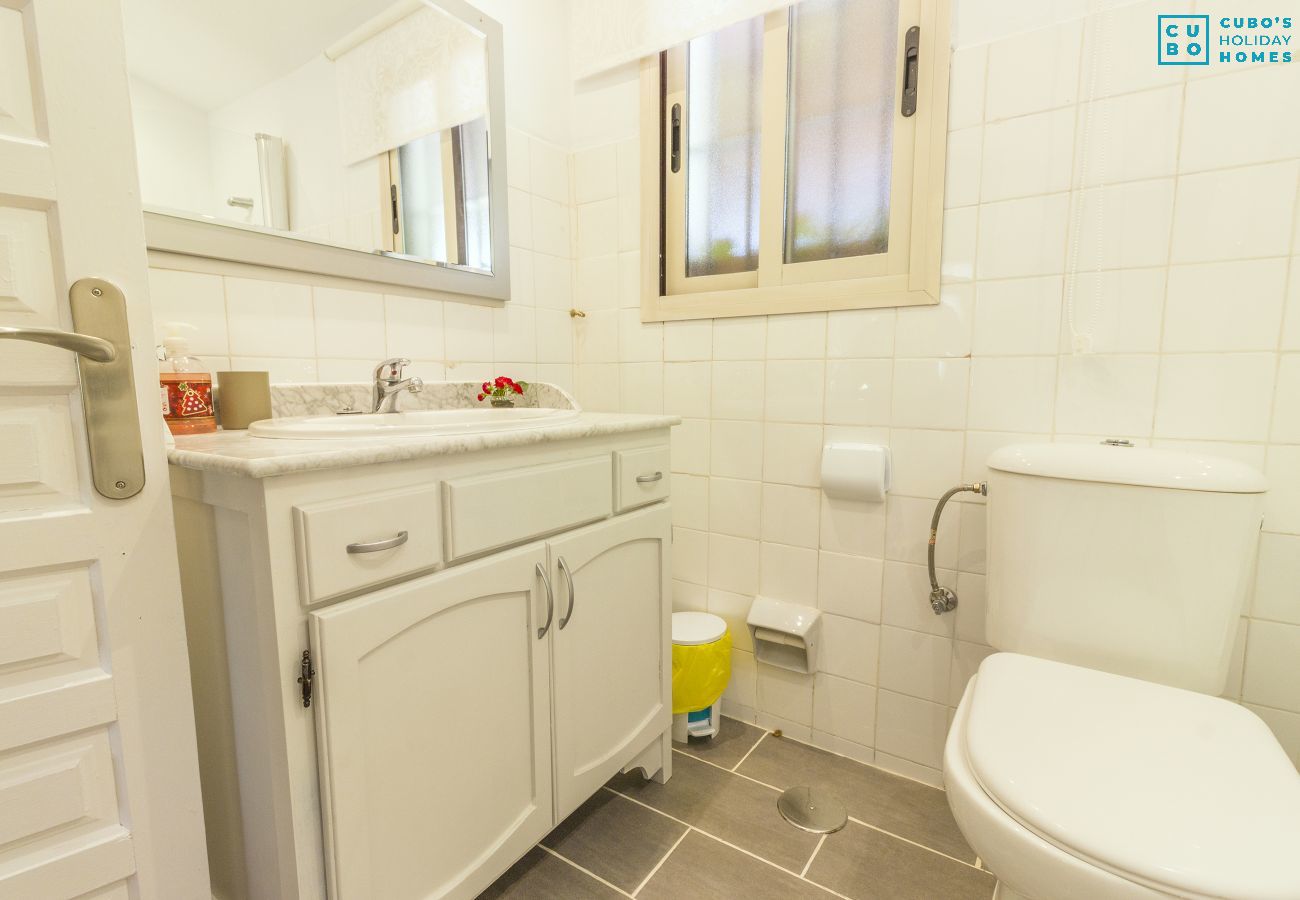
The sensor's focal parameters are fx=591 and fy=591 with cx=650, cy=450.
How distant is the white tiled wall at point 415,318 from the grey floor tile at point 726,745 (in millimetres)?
1093

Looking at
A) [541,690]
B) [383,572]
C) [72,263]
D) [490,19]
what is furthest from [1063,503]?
[490,19]

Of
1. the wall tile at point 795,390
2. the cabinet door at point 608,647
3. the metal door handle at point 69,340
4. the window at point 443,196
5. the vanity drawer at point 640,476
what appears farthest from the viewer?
the wall tile at point 795,390

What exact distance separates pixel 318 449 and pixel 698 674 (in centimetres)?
110

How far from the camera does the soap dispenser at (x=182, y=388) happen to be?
952mm

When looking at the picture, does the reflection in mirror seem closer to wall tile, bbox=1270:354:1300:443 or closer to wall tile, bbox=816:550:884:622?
wall tile, bbox=816:550:884:622

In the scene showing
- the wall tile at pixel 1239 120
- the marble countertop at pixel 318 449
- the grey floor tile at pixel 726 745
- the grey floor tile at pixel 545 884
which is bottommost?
the grey floor tile at pixel 726 745

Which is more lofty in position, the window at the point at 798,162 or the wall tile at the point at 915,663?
the window at the point at 798,162

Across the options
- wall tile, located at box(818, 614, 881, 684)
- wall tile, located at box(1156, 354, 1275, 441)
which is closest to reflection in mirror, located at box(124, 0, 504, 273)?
wall tile, located at box(818, 614, 881, 684)

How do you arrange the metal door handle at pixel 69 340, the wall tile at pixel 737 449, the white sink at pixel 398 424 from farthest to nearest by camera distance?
1. the wall tile at pixel 737 449
2. the white sink at pixel 398 424
3. the metal door handle at pixel 69 340

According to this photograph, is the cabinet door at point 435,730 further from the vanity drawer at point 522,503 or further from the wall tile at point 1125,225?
the wall tile at point 1125,225

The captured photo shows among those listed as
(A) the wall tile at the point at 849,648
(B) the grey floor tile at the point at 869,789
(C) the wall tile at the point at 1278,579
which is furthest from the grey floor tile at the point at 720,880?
(C) the wall tile at the point at 1278,579

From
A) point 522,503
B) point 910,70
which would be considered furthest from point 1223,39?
point 522,503

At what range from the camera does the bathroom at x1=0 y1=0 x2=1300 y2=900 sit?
68 cm

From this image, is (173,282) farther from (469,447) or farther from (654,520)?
(654,520)
